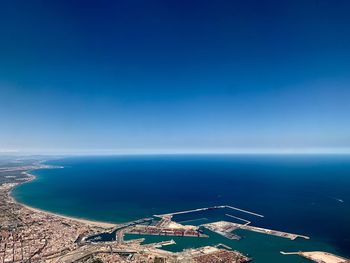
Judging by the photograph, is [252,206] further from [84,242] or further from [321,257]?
[84,242]

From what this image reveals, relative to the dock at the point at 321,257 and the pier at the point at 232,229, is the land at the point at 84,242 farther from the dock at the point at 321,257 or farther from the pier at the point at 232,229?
the dock at the point at 321,257

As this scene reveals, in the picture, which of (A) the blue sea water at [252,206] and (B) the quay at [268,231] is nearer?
(A) the blue sea water at [252,206]

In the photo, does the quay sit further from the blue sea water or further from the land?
the land

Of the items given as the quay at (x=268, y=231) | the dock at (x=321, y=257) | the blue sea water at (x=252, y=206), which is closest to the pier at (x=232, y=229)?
the quay at (x=268, y=231)

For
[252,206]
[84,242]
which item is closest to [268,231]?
[252,206]

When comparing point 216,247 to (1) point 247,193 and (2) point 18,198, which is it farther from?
(2) point 18,198

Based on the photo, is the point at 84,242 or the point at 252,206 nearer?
the point at 84,242

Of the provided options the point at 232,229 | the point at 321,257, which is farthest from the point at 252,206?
the point at 321,257

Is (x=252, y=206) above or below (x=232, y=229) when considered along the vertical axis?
below

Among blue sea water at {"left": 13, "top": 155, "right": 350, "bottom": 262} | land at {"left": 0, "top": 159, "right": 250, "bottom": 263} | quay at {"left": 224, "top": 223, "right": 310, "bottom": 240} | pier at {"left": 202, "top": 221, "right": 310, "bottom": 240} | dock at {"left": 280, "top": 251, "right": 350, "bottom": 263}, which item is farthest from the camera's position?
pier at {"left": 202, "top": 221, "right": 310, "bottom": 240}

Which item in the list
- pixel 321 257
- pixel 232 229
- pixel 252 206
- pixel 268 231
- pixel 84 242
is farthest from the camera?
pixel 252 206

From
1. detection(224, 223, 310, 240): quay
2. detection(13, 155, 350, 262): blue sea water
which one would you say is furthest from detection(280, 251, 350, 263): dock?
detection(224, 223, 310, 240): quay

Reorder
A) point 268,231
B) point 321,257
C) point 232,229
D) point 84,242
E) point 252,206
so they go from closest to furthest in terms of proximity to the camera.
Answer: point 321,257, point 84,242, point 268,231, point 232,229, point 252,206
